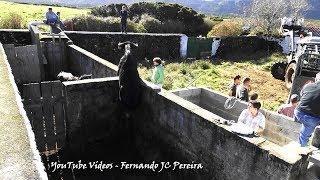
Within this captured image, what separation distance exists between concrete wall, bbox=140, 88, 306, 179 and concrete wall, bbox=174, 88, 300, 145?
4.87 feet

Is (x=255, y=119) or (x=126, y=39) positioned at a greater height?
(x=126, y=39)

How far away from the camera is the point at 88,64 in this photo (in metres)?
9.55

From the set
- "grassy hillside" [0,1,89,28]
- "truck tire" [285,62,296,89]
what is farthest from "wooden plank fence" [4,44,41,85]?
"grassy hillside" [0,1,89,28]

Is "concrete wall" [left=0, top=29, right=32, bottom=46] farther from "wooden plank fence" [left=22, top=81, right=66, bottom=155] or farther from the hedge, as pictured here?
the hedge

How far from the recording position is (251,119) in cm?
566

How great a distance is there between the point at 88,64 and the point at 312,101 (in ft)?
20.0

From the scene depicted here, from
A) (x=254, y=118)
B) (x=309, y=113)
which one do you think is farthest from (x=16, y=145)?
(x=309, y=113)

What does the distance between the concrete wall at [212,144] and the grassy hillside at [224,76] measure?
21.3 feet

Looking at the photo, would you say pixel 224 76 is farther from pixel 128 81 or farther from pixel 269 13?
pixel 269 13

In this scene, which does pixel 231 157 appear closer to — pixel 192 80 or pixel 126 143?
pixel 126 143

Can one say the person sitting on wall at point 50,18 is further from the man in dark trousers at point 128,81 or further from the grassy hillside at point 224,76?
the man in dark trousers at point 128,81

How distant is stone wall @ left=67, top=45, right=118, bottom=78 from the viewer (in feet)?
27.7

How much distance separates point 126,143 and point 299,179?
4240mm

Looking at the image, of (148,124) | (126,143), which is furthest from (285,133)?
(126,143)
